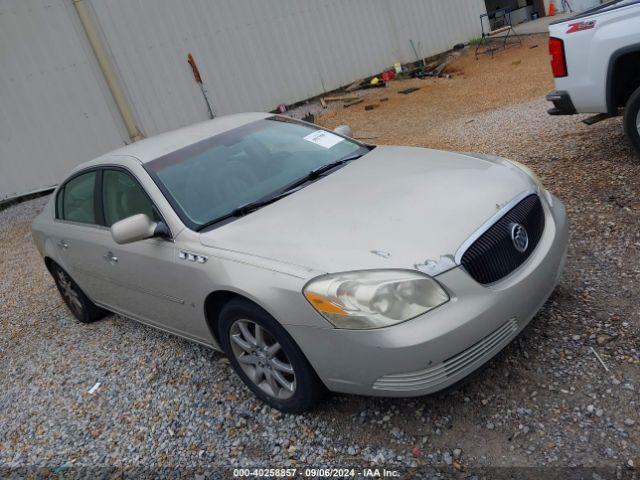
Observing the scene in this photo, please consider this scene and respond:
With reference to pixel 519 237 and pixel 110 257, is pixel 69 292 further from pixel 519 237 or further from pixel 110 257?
pixel 519 237

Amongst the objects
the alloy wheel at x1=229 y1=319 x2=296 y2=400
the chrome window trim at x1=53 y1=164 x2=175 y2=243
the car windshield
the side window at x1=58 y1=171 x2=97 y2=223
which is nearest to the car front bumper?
the alloy wheel at x1=229 y1=319 x2=296 y2=400

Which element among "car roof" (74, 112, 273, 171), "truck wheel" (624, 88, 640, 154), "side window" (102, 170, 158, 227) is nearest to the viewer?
"side window" (102, 170, 158, 227)

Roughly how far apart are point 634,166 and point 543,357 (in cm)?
275

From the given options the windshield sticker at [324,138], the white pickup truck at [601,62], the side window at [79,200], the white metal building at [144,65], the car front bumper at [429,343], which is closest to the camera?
the car front bumper at [429,343]

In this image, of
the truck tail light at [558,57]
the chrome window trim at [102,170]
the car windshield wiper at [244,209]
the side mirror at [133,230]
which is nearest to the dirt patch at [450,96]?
the truck tail light at [558,57]

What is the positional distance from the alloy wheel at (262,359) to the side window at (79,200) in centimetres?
176

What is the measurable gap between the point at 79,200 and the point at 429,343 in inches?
124

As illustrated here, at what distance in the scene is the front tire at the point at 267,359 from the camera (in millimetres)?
2709

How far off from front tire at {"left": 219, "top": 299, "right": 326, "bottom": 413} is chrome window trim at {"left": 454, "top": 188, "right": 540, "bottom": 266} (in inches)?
34.9

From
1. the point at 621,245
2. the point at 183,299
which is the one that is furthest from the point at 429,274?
the point at 621,245

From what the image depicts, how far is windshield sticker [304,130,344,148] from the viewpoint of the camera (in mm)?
3967

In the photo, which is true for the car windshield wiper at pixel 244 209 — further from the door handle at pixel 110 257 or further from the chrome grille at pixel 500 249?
the chrome grille at pixel 500 249

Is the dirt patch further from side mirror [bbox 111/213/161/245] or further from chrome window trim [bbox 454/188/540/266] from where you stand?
side mirror [bbox 111/213/161/245]

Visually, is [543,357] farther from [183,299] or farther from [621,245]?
[183,299]
